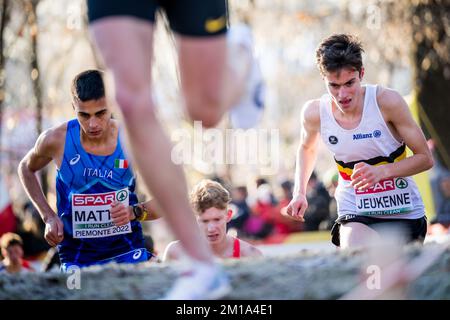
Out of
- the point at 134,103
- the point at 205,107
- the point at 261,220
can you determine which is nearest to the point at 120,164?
the point at 205,107

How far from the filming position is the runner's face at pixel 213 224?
6.27 meters

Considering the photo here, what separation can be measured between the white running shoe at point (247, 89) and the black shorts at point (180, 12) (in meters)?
0.22

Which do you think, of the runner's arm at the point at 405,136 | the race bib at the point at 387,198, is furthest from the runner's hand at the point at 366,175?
the race bib at the point at 387,198

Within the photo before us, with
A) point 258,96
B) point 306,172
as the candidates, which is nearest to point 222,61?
point 258,96

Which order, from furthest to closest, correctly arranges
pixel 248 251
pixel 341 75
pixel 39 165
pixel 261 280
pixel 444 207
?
pixel 444 207 < pixel 248 251 < pixel 39 165 < pixel 341 75 < pixel 261 280

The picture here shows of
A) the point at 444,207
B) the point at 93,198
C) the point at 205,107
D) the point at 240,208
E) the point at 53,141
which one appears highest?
the point at 205,107

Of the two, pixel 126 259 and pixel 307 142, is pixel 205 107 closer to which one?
pixel 307 142

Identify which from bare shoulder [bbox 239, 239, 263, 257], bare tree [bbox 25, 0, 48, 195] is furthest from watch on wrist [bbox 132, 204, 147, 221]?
bare tree [bbox 25, 0, 48, 195]

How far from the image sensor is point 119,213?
5.71m

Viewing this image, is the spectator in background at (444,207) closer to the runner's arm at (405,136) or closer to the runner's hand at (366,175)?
the runner's arm at (405,136)

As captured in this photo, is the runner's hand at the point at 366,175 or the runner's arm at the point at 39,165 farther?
the runner's arm at the point at 39,165

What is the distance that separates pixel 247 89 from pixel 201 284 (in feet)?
3.11

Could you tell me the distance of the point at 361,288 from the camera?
12.0 ft

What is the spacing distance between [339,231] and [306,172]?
0.46m
